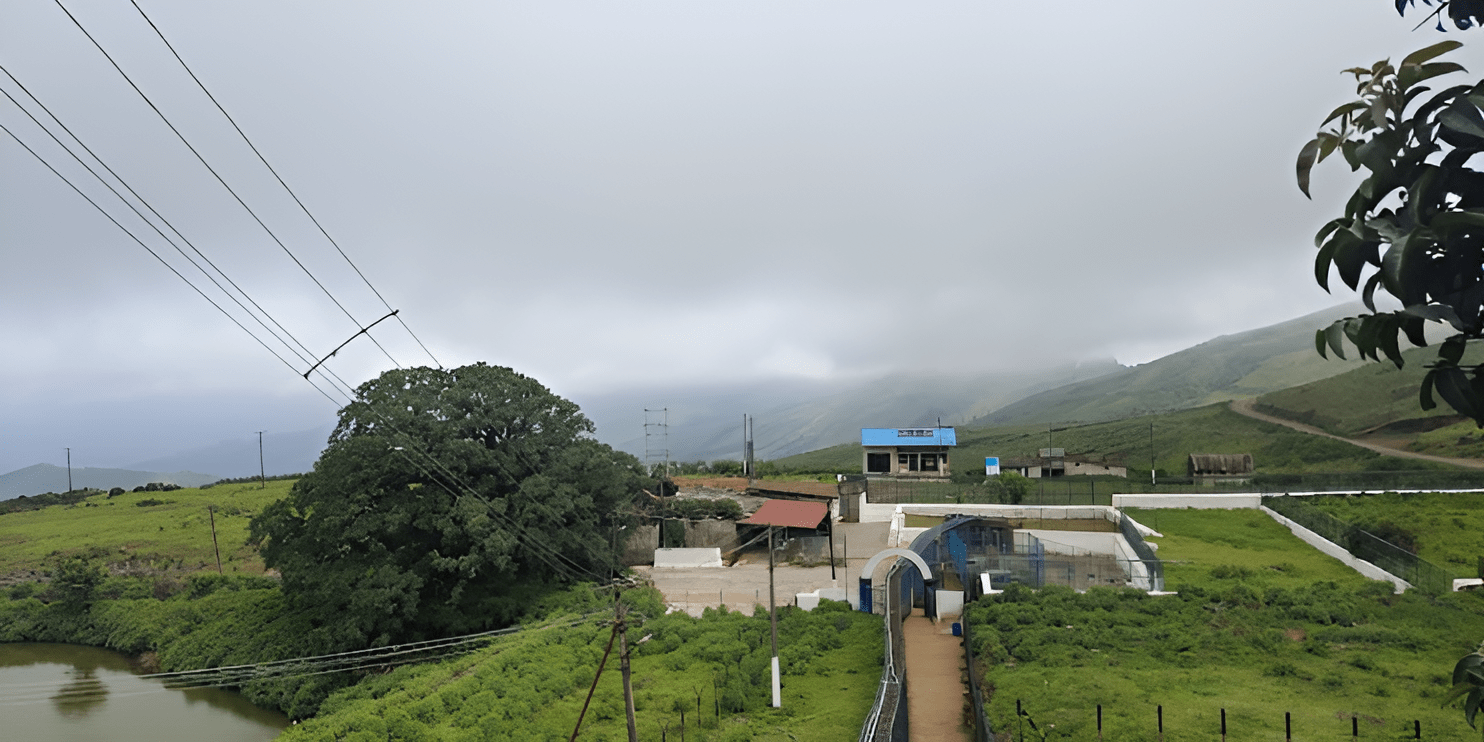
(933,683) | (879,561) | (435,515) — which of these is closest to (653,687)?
(933,683)

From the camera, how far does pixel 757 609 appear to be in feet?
88.5

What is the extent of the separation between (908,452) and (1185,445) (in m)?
42.7

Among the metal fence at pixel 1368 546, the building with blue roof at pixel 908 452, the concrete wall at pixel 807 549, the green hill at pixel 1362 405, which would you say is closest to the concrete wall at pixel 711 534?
the concrete wall at pixel 807 549

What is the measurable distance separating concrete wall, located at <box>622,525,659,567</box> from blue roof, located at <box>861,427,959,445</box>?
2744 cm

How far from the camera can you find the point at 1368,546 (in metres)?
28.3

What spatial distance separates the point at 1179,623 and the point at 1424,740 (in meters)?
7.78

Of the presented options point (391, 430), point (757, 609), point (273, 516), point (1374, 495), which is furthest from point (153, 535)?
point (1374, 495)

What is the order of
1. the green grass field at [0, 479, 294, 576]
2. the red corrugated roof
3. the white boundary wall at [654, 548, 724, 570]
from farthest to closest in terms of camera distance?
the green grass field at [0, 479, 294, 576]
the red corrugated roof
the white boundary wall at [654, 548, 724, 570]

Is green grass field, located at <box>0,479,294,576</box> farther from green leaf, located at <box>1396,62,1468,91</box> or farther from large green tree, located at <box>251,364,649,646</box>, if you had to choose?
green leaf, located at <box>1396,62,1468,91</box>

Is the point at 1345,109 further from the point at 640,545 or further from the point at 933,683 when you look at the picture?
the point at 640,545

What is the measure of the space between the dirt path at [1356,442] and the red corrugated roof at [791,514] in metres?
44.2

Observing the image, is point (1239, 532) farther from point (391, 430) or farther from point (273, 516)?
point (273, 516)

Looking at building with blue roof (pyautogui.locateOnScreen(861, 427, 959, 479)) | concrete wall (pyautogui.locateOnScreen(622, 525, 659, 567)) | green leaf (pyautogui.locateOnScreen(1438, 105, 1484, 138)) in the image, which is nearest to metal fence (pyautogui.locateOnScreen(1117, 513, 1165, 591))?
concrete wall (pyautogui.locateOnScreen(622, 525, 659, 567))

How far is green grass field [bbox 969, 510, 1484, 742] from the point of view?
43.3 ft
